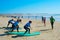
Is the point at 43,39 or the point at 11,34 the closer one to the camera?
the point at 43,39

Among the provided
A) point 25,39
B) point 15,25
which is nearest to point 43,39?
point 25,39

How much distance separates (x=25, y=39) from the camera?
47.5 feet

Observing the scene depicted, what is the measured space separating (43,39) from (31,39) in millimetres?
1042

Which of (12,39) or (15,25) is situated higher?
(15,25)

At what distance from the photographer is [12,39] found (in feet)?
47.3

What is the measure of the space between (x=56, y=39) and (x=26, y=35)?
306 cm

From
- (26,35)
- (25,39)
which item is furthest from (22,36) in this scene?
(25,39)

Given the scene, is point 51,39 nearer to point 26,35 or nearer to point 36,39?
point 36,39

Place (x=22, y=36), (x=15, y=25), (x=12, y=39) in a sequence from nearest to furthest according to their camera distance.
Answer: (x=12, y=39) < (x=22, y=36) < (x=15, y=25)

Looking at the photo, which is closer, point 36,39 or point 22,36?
point 36,39

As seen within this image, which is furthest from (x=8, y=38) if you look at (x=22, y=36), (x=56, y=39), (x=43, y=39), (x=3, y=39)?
(x=56, y=39)

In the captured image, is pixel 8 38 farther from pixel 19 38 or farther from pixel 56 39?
pixel 56 39

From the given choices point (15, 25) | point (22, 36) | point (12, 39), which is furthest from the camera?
point (15, 25)

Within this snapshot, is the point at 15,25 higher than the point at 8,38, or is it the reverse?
the point at 15,25
